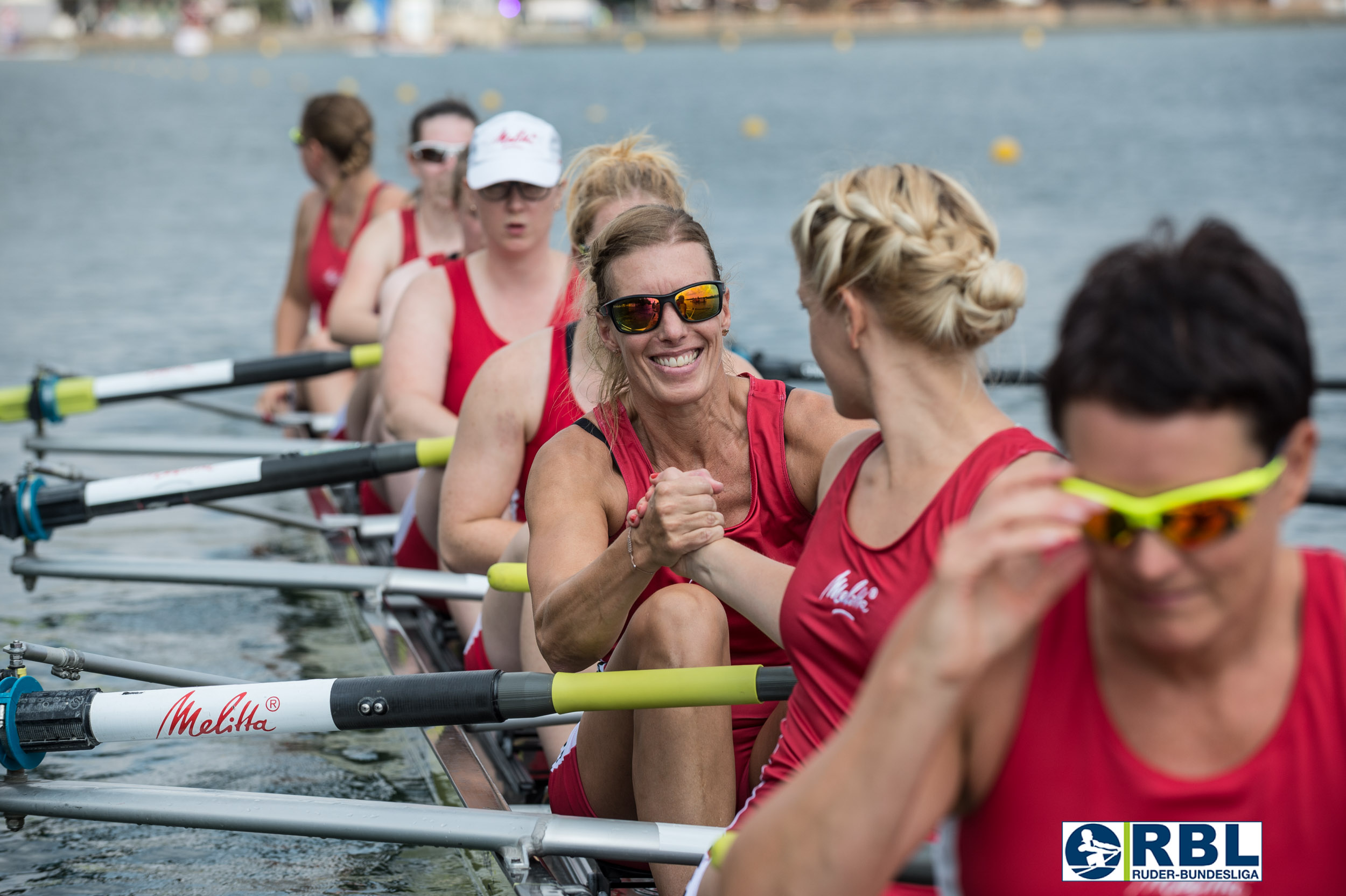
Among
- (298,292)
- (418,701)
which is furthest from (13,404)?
(418,701)

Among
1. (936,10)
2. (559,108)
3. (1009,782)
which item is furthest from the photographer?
(936,10)

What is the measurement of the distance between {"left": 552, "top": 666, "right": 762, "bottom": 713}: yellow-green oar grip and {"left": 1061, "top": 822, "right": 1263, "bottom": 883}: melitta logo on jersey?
0.96m

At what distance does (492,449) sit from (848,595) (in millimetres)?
1812

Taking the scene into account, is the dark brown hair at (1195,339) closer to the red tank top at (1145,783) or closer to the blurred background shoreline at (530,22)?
the red tank top at (1145,783)

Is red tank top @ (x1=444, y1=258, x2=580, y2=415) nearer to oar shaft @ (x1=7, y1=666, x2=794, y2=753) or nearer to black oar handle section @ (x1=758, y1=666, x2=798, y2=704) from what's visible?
oar shaft @ (x1=7, y1=666, x2=794, y2=753)

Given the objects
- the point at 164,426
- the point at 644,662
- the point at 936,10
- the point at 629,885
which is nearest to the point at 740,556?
the point at 644,662

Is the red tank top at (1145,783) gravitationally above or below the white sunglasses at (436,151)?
below

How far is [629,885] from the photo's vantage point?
276 centimetres

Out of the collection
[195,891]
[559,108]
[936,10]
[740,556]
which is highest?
[936,10]

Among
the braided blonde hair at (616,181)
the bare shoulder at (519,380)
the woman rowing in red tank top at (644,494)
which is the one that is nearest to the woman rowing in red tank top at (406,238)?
the braided blonde hair at (616,181)

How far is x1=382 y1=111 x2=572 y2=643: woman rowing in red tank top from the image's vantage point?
4344mm

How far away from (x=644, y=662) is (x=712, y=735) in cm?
20

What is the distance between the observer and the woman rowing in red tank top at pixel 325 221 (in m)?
6.79

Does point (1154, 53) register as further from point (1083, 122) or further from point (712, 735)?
point (712, 735)
